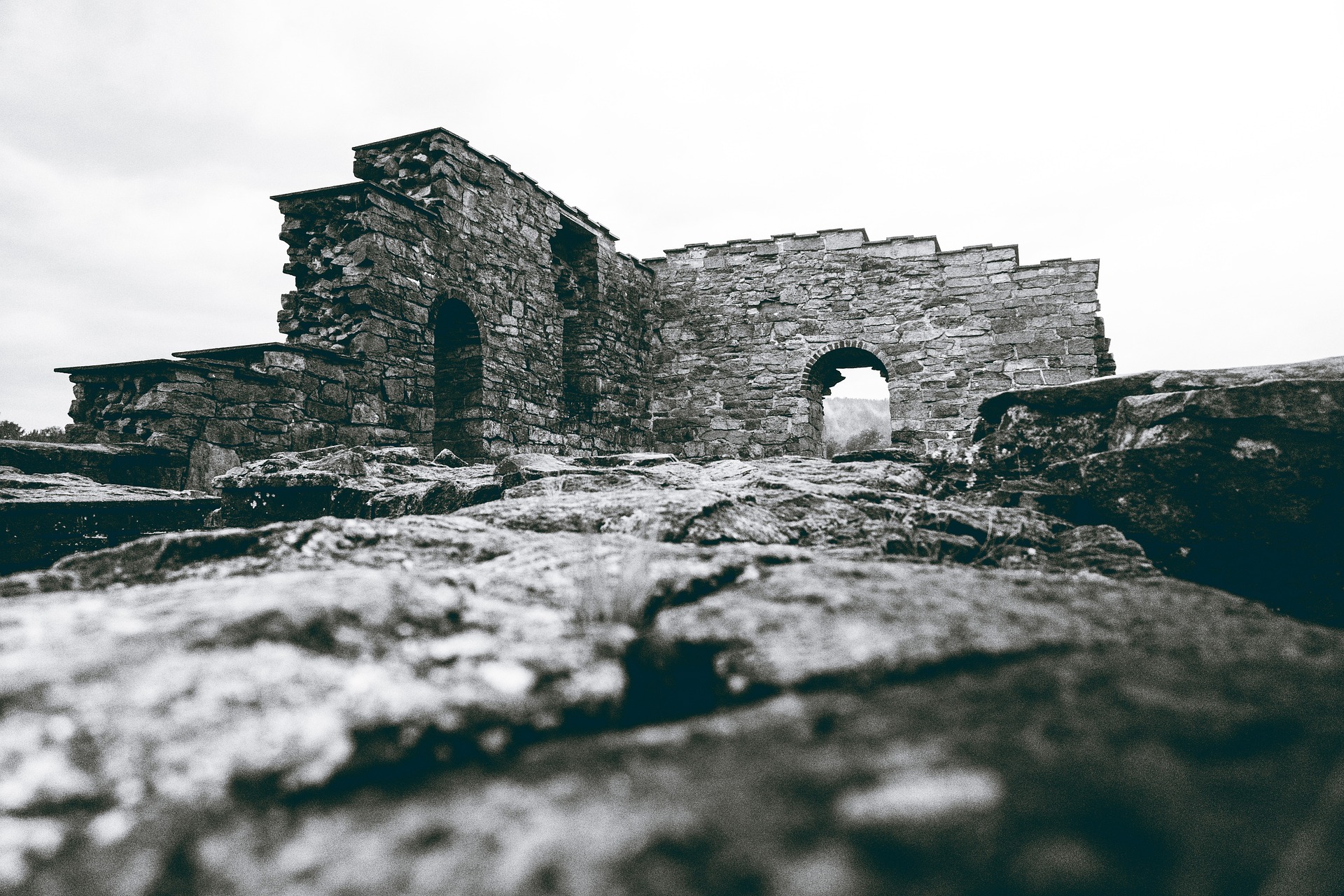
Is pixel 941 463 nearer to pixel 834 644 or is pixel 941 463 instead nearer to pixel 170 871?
pixel 834 644

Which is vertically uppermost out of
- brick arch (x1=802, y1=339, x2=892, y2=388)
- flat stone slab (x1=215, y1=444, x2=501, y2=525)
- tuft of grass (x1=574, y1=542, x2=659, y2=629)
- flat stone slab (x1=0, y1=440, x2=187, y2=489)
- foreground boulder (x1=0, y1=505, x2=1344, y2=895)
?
brick arch (x1=802, y1=339, x2=892, y2=388)

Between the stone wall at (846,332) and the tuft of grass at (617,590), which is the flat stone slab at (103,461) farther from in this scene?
the stone wall at (846,332)

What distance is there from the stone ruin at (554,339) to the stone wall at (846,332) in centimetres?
3

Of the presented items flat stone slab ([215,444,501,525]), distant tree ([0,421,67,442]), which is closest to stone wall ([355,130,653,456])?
flat stone slab ([215,444,501,525])

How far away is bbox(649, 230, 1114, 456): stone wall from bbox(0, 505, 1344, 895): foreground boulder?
8906 millimetres

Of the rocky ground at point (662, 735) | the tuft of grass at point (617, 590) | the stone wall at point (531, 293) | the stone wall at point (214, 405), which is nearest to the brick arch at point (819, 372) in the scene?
the stone wall at point (531, 293)

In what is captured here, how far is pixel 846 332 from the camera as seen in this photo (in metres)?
10.4

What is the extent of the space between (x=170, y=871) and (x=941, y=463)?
312 cm

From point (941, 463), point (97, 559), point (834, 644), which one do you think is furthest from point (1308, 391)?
point (97, 559)

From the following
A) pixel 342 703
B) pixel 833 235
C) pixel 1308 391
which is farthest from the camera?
pixel 833 235

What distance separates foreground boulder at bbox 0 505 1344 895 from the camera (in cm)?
53

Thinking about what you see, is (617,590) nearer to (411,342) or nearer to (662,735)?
(662,735)

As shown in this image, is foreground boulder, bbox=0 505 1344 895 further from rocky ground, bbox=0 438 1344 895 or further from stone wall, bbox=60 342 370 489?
stone wall, bbox=60 342 370 489

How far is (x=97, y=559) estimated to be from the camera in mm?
1386
